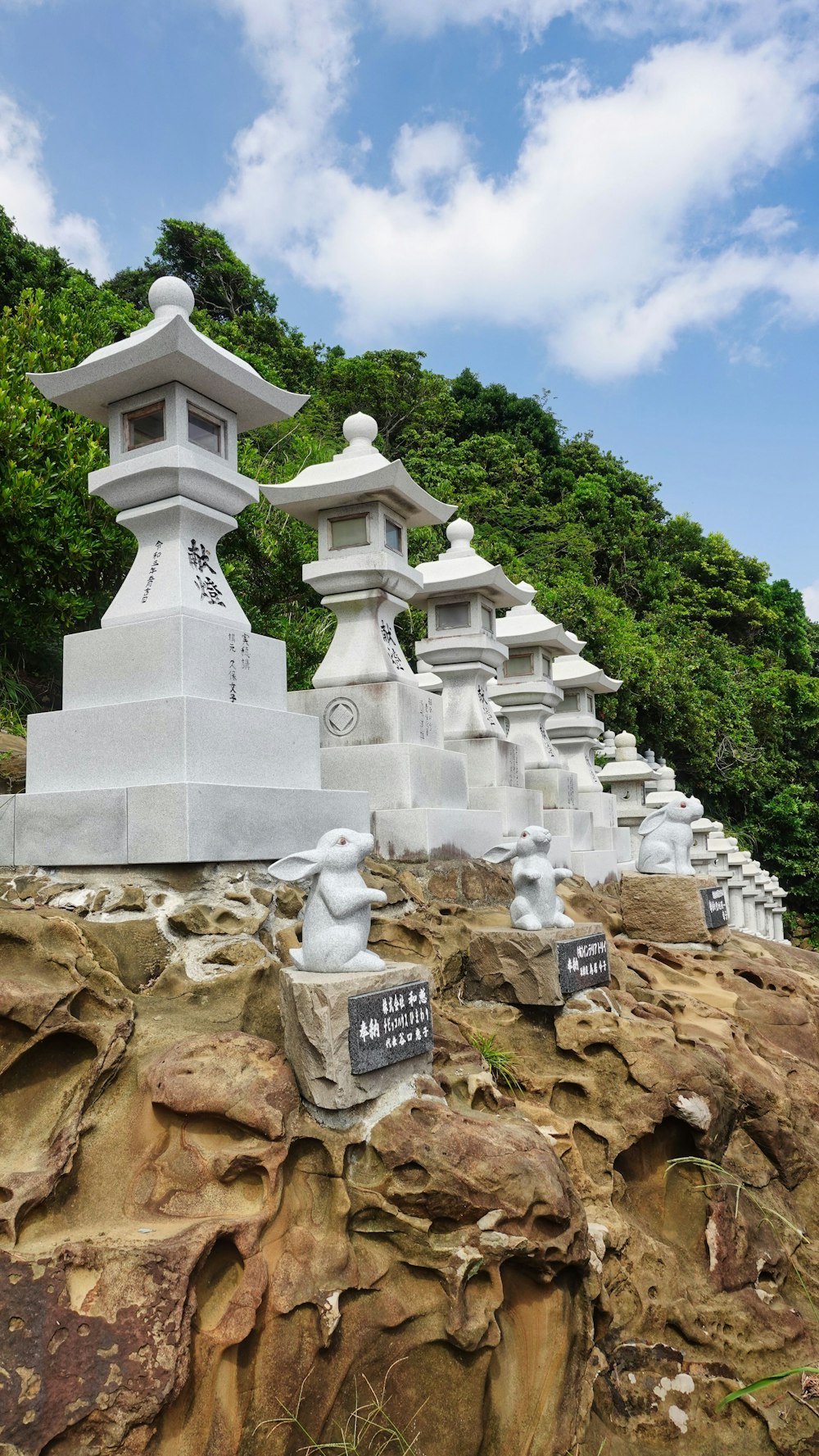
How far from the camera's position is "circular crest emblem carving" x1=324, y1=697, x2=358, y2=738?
6.38 meters

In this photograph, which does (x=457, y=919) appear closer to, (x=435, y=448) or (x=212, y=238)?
(x=435, y=448)

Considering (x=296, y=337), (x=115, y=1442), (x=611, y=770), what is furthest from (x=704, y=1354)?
(x=296, y=337)

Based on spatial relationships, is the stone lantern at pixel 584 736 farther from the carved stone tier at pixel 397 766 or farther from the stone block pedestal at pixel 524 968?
the stone block pedestal at pixel 524 968

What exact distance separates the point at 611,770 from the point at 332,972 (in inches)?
376

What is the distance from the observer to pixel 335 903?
3693 mm

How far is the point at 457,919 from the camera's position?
18.2 feet

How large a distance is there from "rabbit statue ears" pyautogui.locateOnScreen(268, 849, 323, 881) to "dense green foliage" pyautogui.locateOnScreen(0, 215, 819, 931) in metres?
4.46

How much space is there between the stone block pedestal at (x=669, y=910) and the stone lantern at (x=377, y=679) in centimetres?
135

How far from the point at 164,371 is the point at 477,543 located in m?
12.4

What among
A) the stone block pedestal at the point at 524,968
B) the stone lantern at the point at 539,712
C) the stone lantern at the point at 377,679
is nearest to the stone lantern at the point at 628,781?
the stone lantern at the point at 539,712

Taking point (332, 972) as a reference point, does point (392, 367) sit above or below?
above

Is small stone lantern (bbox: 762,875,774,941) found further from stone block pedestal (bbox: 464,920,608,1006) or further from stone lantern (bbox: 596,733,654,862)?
stone block pedestal (bbox: 464,920,608,1006)

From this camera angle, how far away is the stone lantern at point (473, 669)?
7762mm

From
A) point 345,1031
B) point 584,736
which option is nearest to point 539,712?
point 584,736
